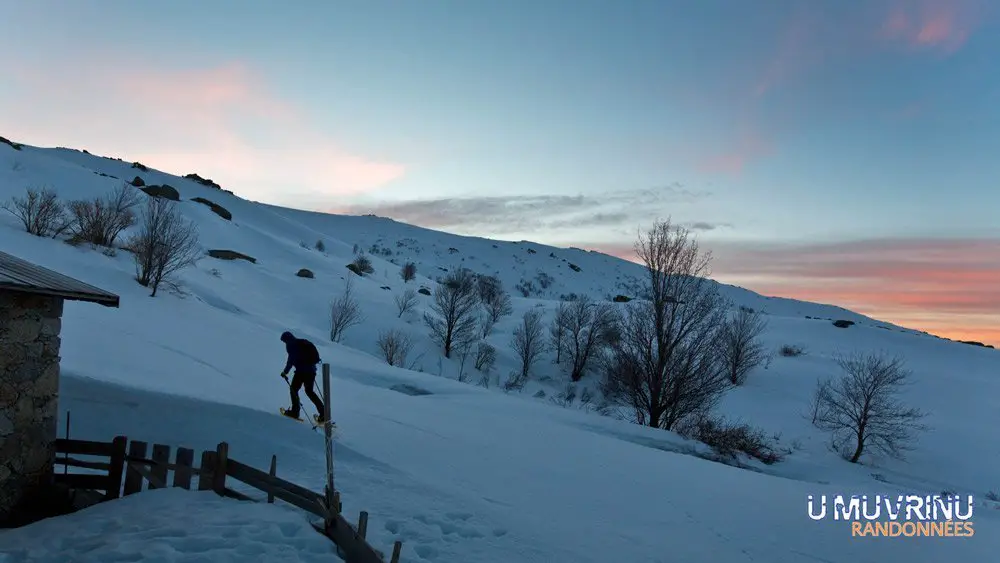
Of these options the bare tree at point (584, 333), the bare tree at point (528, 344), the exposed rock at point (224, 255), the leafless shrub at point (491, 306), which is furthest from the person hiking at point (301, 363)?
the exposed rock at point (224, 255)

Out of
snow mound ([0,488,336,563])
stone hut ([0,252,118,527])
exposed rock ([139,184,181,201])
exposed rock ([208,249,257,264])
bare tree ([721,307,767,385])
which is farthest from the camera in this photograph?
exposed rock ([139,184,181,201])

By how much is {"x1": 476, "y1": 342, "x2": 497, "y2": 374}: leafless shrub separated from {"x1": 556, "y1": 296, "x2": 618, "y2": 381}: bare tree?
5017 millimetres

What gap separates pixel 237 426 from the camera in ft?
28.1

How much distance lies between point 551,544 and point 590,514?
134 cm

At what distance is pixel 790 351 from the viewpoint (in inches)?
1368

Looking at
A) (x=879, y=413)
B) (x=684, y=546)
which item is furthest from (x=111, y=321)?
(x=879, y=413)

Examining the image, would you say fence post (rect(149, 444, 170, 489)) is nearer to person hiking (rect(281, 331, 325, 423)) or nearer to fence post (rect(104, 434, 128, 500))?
fence post (rect(104, 434, 128, 500))

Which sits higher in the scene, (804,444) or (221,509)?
(221,509)

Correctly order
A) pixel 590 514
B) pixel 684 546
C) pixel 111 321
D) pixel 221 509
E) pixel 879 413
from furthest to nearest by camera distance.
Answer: pixel 879 413, pixel 111 321, pixel 590 514, pixel 684 546, pixel 221 509

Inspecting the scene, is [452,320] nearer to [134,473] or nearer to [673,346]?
[673,346]

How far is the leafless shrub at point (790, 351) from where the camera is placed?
34.4m

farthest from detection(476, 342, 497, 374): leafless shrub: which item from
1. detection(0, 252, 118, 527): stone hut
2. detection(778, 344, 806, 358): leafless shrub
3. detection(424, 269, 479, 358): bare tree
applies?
detection(0, 252, 118, 527): stone hut

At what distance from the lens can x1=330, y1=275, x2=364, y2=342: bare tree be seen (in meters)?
29.6

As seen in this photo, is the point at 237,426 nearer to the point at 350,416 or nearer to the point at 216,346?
the point at 350,416
